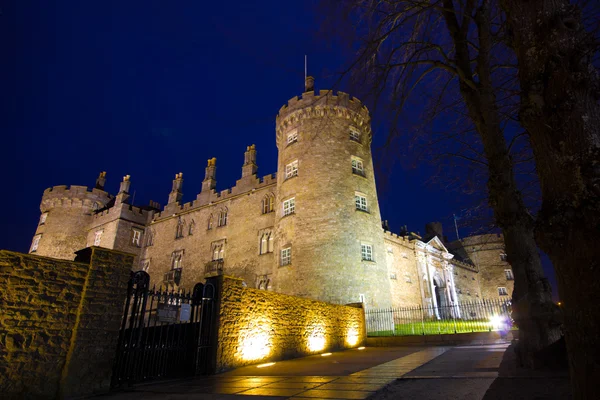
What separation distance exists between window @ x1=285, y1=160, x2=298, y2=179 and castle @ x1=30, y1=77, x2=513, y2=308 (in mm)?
87

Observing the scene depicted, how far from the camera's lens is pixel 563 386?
12.3 ft

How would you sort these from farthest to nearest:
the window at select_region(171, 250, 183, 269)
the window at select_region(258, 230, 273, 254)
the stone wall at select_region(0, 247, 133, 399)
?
1. the window at select_region(171, 250, 183, 269)
2. the window at select_region(258, 230, 273, 254)
3. the stone wall at select_region(0, 247, 133, 399)

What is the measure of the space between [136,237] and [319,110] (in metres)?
21.0

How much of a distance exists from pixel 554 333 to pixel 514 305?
95 centimetres

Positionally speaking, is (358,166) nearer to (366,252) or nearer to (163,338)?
(366,252)

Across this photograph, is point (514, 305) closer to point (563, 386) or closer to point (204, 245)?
point (563, 386)

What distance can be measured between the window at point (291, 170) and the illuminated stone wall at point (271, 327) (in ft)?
30.7

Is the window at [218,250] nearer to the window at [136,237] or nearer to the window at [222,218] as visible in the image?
the window at [222,218]

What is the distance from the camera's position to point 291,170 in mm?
21219

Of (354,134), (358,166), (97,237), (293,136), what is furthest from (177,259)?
(354,134)

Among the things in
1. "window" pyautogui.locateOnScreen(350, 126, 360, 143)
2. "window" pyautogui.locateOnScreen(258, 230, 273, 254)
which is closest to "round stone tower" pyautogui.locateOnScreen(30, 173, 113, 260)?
"window" pyautogui.locateOnScreen(258, 230, 273, 254)

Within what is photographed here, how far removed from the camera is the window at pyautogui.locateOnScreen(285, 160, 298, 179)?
2084 centimetres

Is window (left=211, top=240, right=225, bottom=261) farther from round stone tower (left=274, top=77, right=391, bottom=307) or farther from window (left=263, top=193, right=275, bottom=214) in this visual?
round stone tower (left=274, top=77, right=391, bottom=307)

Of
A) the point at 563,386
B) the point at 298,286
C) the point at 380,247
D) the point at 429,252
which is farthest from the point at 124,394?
the point at 429,252
